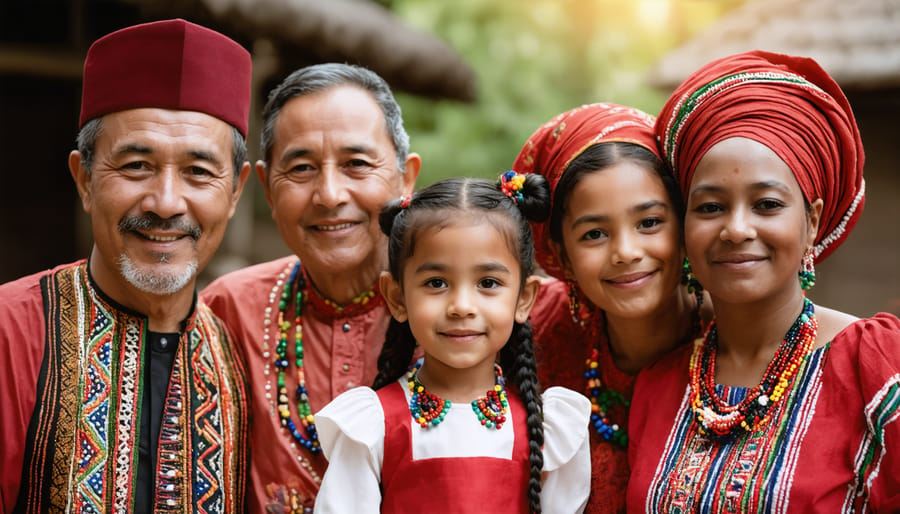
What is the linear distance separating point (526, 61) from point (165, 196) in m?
10.2

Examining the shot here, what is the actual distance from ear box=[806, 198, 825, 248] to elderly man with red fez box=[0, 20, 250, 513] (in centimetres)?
195

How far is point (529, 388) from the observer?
2781 mm

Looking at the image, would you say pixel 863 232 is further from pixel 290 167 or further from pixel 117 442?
pixel 117 442

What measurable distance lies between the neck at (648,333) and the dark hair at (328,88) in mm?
1130

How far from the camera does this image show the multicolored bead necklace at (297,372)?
313 cm

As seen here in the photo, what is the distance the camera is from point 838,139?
100 inches

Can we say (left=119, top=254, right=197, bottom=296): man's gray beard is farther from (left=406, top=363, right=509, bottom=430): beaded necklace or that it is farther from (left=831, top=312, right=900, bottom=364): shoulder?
(left=831, top=312, right=900, bottom=364): shoulder

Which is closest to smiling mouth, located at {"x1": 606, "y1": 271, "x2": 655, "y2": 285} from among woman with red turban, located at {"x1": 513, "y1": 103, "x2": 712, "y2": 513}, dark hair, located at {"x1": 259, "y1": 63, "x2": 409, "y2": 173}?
A: woman with red turban, located at {"x1": 513, "y1": 103, "x2": 712, "y2": 513}

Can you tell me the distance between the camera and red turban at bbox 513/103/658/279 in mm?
2891

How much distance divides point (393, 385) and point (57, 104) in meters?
5.84

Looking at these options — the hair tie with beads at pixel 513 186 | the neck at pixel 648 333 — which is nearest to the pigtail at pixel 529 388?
the neck at pixel 648 333

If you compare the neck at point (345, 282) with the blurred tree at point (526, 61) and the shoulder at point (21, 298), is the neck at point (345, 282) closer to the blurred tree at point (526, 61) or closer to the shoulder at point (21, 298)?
the shoulder at point (21, 298)

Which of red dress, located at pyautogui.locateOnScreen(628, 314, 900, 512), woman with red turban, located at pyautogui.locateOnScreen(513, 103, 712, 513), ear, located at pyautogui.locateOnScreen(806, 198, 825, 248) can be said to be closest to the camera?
red dress, located at pyautogui.locateOnScreen(628, 314, 900, 512)

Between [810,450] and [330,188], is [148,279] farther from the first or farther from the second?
[810,450]
